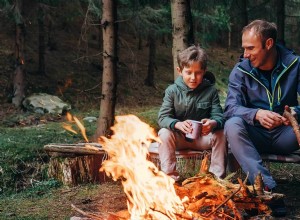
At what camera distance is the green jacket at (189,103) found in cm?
464

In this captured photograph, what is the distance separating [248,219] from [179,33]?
2.88m

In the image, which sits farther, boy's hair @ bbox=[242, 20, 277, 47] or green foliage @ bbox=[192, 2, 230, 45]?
green foliage @ bbox=[192, 2, 230, 45]

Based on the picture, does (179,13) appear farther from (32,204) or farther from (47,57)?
(47,57)

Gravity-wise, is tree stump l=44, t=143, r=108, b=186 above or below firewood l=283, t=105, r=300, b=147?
below

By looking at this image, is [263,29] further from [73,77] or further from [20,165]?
[73,77]

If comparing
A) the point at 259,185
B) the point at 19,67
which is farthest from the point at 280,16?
the point at 259,185

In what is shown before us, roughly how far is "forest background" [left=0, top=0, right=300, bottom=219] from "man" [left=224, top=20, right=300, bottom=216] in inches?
28.8

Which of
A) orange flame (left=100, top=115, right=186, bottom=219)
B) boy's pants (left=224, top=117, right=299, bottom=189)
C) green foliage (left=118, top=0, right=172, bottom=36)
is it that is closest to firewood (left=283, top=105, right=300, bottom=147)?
boy's pants (left=224, top=117, right=299, bottom=189)

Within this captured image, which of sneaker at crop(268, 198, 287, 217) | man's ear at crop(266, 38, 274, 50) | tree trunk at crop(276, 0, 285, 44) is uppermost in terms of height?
tree trunk at crop(276, 0, 285, 44)

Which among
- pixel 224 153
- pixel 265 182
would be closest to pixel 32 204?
pixel 224 153

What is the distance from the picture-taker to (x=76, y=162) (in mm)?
5457

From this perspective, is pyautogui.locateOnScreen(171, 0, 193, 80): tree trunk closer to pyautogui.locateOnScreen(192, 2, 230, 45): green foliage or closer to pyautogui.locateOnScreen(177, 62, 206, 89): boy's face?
pyautogui.locateOnScreen(177, 62, 206, 89): boy's face

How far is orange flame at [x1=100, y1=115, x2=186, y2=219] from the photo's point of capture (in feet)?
11.3

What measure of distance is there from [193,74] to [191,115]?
48 cm
